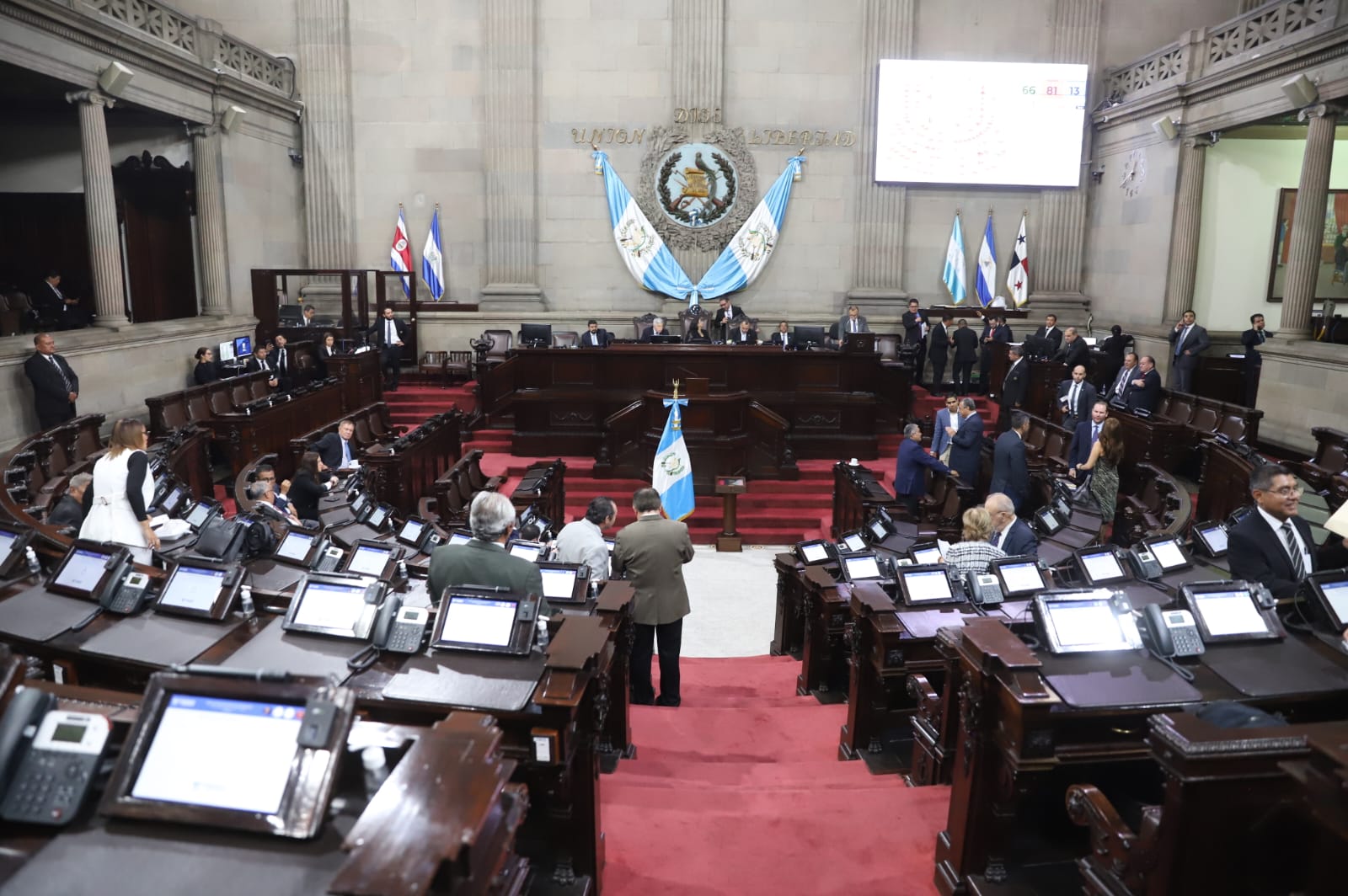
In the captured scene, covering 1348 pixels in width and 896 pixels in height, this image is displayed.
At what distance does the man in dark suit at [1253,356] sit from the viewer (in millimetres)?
12469

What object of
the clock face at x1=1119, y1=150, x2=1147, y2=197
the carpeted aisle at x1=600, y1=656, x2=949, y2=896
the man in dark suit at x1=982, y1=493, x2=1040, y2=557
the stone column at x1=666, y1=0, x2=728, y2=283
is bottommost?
the carpeted aisle at x1=600, y1=656, x2=949, y2=896

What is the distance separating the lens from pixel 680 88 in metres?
16.7

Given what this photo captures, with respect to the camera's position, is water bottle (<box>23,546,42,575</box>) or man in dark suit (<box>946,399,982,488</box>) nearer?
water bottle (<box>23,546,42,575</box>)

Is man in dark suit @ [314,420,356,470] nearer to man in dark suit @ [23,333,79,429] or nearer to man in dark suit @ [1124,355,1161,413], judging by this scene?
man in dark suit @ [23,333,79,429]

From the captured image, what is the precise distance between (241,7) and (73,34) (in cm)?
627

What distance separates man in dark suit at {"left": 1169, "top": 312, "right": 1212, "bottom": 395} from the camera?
1285cm

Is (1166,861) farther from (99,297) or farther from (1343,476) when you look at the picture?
(99,297)

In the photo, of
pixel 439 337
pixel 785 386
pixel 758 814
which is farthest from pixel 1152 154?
pixel 758 814

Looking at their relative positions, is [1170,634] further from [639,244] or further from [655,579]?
[639,244]

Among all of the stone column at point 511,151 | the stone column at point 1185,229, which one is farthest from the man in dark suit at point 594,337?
the stone column at point 1185,229

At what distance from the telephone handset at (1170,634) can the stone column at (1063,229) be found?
14.8 meters

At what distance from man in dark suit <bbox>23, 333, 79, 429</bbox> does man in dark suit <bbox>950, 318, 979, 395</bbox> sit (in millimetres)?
12221

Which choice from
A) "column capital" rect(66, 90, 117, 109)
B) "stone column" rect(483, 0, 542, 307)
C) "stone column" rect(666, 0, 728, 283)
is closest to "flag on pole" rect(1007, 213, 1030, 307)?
"stone column" rect(666, 0, 728, 283)

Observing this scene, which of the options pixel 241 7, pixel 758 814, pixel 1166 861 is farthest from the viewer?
pixel 241 7
